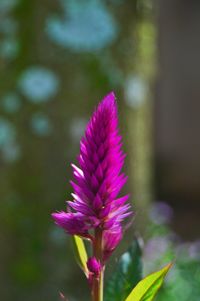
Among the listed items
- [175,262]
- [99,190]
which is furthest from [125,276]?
[175,262]


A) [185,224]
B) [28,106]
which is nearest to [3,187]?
[28,106]

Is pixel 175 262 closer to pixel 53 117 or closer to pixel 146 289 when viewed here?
pixel 53 117

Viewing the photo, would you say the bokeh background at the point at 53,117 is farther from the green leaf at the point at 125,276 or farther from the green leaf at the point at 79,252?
the green leaf at the point at 79,252

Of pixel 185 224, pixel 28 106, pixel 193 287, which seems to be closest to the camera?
pixel 193 287

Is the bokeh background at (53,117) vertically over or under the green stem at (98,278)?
under

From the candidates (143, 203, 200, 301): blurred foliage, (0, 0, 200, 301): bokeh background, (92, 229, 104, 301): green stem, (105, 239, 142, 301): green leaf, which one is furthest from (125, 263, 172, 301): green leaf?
(0, 0, 200, 301): bokeh background

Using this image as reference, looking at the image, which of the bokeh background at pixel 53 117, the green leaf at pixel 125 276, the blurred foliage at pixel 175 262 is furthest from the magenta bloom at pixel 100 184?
the bokeh background at pixel 53 117

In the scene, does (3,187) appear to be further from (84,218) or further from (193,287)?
(84,218)

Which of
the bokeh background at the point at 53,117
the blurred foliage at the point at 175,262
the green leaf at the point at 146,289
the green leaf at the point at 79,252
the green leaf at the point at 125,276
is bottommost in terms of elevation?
the blurred foliage at the point at 175,262
